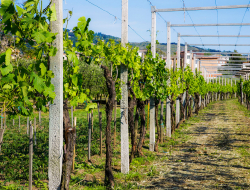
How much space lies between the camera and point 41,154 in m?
6.71

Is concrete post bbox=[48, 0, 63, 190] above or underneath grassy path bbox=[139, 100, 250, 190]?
above

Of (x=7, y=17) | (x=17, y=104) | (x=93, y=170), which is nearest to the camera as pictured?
(x=7, y=17)

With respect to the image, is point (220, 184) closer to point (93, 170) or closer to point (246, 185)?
point (246, 185)

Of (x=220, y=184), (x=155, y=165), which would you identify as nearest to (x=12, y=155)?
(x=155, y=165)

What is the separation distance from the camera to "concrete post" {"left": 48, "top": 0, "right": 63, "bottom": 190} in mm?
3217

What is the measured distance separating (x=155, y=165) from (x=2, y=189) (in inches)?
154

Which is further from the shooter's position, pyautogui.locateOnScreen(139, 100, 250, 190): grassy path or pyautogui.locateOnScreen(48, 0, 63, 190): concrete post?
pyautogui.locateOnScreen(139, 100, 250, 190): grassy path

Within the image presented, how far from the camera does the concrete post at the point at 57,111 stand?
10.6 ft

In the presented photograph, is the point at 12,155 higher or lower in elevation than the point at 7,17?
lower

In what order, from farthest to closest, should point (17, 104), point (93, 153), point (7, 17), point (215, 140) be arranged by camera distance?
point (215, 140) → point (93, 153) → point (17, 104) → point (7, 17)

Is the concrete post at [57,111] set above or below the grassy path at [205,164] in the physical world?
above

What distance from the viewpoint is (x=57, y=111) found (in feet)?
10.9

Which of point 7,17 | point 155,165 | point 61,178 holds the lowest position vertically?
point 155,165

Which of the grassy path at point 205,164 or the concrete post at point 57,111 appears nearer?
the concrete post at point 57,111
